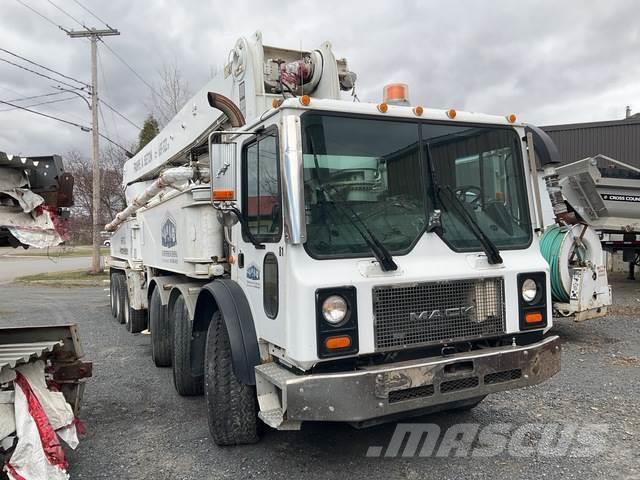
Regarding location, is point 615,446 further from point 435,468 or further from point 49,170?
point 49,170

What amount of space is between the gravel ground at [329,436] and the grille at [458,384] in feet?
2.04

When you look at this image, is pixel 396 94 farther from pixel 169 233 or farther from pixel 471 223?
pixel 169 233

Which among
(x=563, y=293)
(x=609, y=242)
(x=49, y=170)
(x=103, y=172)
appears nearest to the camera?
(x=49, y=170)

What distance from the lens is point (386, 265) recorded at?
3.16 metres

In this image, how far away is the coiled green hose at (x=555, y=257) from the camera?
732cm

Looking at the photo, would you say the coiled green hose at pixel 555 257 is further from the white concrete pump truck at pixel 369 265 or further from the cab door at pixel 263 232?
the cab door at pixel 263 232

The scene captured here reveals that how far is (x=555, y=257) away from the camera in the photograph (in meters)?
7.42

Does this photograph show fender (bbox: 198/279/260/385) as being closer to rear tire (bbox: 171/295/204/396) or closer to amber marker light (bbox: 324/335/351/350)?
amber marker light (bbox: 324/335/351/350)

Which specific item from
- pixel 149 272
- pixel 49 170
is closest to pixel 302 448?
pixel 49 170

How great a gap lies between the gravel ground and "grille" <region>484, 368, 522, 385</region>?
→ 0.61 metres

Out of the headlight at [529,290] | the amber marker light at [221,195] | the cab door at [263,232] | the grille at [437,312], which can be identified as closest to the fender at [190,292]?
the cab door at [263,232]

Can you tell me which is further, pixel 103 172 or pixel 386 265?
pixel 103 172

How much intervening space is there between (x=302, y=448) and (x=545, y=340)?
6.29ft

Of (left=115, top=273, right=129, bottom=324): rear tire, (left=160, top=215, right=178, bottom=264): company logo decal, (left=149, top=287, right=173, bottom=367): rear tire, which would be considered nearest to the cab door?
(left=160, top=215, right=178, bottom=264): company logo decal
